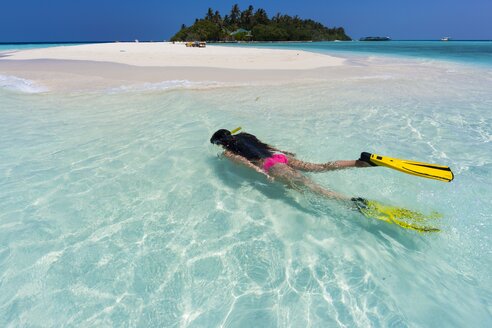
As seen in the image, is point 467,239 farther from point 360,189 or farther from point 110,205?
point 110,205

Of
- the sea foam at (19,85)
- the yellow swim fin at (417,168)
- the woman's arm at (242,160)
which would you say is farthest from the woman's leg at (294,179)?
the sea foam at (19,85)

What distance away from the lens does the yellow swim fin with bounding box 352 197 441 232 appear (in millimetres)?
4016

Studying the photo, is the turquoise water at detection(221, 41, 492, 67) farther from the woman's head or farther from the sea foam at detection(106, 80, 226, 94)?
the woman's head

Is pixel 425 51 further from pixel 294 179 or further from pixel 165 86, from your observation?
pixel 294 179

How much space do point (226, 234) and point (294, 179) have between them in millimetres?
1507

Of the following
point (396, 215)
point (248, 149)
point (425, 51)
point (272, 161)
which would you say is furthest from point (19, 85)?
point (425, 51)

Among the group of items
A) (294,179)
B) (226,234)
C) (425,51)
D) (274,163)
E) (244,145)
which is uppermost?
(244,145)

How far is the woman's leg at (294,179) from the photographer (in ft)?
15.6

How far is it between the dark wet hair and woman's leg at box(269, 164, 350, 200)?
1.25 feet

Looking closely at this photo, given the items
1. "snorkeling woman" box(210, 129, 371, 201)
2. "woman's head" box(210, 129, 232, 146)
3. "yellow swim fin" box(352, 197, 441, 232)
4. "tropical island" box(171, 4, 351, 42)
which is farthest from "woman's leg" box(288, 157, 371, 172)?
"tropical island" box(171, 4, 351, 42)

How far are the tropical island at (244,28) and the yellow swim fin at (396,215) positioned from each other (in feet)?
313

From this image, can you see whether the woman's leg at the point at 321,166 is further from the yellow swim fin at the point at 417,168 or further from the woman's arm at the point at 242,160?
the woman's arm at the point at 242,160

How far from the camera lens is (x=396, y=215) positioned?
164 inches

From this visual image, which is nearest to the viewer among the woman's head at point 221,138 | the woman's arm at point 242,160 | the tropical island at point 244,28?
the woman's arm at point 242,160
